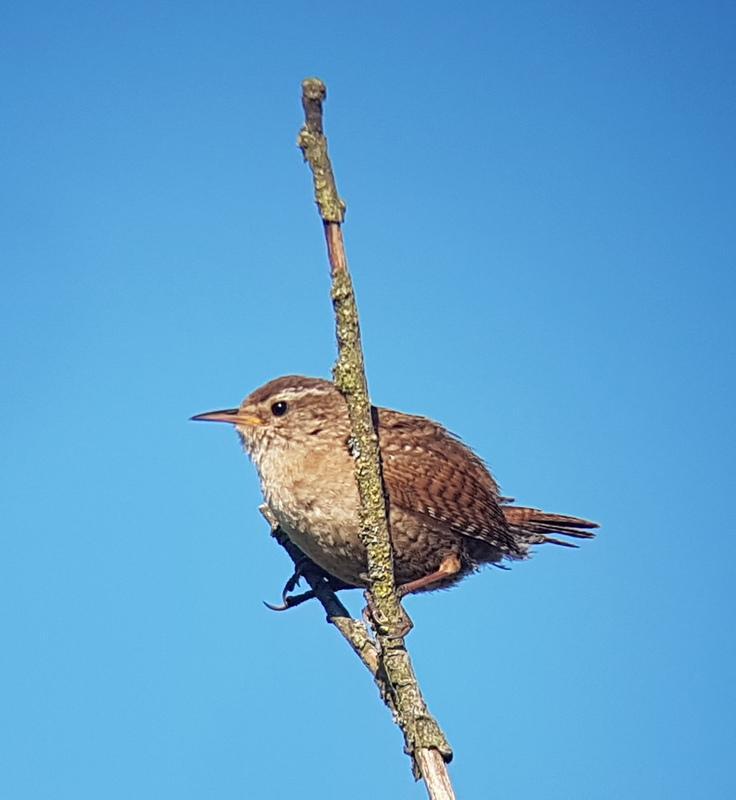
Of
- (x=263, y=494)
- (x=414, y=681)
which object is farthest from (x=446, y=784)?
(x=263, y=494)

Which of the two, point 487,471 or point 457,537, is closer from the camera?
point 457,537

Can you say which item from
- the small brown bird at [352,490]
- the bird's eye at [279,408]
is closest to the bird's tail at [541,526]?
the small brown bird at [352,490]

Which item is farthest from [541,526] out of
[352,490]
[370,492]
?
[370,492]

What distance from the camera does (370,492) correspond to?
2.87 meters

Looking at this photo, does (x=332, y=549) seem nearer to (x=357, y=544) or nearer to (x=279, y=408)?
(x=357, y=544)

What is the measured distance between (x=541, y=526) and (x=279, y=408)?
1.19m

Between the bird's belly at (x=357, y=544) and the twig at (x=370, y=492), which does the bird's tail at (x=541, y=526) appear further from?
the twig at (x=370, y=492)

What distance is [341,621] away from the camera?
357cm

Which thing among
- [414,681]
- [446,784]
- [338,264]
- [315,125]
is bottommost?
[446,784]

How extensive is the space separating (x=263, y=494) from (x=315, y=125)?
2152 mm

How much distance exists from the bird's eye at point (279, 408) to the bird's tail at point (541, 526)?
1.03 meters

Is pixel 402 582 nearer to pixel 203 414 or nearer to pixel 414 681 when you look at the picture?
pixel 203 414

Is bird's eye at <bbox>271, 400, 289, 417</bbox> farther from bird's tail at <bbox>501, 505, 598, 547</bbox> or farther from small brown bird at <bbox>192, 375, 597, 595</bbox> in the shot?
bird's tail at <bbox>501, 505, 598, 547</bbox>

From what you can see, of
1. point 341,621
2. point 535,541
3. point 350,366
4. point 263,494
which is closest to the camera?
point 350,366
